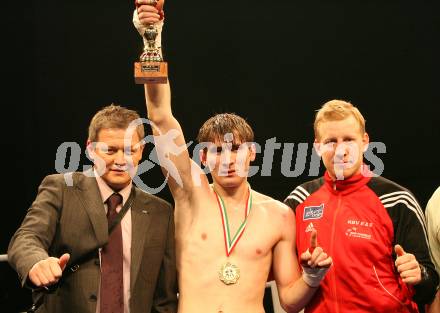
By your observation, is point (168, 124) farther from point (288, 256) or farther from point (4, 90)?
point (4, 90)

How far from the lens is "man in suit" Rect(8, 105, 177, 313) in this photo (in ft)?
6.37

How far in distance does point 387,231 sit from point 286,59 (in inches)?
70.2

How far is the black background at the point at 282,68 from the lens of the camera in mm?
3590

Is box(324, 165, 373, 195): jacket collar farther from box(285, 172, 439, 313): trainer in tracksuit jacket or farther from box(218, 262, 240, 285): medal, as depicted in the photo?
box(218, 262, 240, 285): medal

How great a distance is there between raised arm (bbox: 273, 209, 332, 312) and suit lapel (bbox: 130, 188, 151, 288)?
0.48 meters

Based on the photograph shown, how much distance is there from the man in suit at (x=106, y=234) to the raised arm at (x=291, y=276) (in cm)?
38

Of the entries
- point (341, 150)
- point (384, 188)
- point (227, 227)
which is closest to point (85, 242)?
point (227, 227)

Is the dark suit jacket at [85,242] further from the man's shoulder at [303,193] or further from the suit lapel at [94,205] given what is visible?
the man's shoulder at [303,193]

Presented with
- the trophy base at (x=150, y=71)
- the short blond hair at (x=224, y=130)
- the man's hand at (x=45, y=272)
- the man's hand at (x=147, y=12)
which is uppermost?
the man's hand at (x=147, y=12)

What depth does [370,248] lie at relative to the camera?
2.10m

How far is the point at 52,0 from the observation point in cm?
352

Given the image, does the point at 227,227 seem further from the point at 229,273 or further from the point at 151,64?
the point at 151,64

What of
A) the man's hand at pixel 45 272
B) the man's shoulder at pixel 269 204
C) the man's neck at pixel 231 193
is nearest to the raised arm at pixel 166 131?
the man's neck at pixel 231 193

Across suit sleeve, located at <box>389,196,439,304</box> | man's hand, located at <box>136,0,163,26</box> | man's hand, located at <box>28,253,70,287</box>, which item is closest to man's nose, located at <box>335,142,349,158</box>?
suit sleeve, located at <box>389,196,439,304</box>
